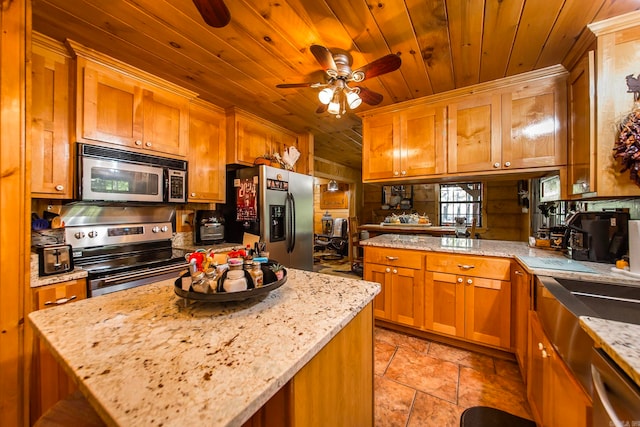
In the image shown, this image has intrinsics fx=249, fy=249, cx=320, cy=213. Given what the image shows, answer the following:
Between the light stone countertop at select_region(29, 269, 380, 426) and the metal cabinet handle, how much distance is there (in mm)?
643

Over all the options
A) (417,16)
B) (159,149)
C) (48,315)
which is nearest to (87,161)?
(159,149)

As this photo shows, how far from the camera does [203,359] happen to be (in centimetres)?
57

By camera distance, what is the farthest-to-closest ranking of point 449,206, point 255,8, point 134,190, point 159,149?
1. point 449,206
2. point 159,149
3. point 134,190
4. point 255,8

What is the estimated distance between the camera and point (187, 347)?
617 millimetres

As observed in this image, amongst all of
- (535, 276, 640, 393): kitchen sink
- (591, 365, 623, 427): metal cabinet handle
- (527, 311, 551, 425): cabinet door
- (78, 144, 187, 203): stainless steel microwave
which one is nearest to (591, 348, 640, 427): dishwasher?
(591, 365, 623, 427): metal cabinet handle

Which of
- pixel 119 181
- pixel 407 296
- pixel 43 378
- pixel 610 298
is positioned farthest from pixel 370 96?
pixel 43 378

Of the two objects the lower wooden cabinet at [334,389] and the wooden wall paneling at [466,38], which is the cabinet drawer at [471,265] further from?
the wooden wall paneling at [466,38]

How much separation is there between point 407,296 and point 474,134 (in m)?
1.63

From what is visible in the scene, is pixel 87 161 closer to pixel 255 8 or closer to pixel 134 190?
pixel 134 190

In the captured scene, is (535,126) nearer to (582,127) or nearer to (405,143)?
(582,127)

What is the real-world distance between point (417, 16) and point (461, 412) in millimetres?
2369

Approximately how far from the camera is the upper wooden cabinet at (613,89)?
1430 mm

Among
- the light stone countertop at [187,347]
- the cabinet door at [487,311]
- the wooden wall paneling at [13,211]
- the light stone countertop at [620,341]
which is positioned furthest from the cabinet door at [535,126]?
the wooden wall paneling at [13,211]

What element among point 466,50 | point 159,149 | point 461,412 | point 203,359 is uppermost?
point 466,50
